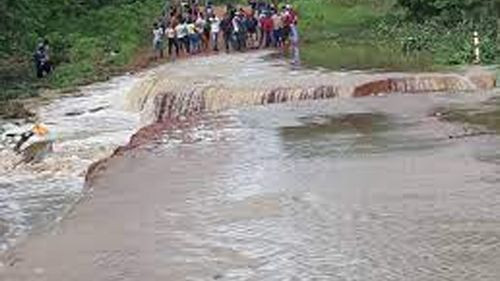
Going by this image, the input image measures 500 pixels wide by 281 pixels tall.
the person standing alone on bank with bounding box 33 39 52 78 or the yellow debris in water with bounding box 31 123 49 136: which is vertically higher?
the person standing alone on bank with bounding box 33 39 52 78

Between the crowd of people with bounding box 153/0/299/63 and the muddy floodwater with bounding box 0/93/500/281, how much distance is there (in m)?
15.8

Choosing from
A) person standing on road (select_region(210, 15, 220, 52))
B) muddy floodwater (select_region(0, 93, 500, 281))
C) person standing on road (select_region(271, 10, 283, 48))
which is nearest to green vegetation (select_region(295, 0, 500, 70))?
person standing on road (select_region(271, 10, 283, 48))

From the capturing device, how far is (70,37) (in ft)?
137

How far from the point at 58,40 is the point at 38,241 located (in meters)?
29.1

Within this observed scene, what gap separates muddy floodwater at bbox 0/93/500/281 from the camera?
1067 cm

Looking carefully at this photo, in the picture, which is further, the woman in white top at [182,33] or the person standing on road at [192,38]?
the person standing on road at [192,38]

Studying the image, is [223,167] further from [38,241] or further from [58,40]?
[58,40]

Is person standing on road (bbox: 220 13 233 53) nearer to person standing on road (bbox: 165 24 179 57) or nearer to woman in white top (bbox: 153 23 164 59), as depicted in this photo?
person standing on road (bbox: 165 24 179 57)

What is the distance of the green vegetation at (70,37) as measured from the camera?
35156 millimetres

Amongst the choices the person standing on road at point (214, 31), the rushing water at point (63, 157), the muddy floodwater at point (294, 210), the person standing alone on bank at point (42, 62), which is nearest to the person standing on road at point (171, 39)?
the person standing on road at point (214, 31)

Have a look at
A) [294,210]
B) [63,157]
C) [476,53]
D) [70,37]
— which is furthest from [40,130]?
[70,37]

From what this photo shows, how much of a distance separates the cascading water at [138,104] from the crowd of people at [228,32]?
3703 millimetres

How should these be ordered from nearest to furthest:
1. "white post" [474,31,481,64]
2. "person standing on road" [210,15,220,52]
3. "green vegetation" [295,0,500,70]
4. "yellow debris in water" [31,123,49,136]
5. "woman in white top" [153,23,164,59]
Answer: "yellow debris in water" [31,123,49,136]
"white post" [474,31,481,64]
"green vegetation" [295,0,500,70]
"person standing on road" [210,15,220,52]
"woman in white top" [153,23,164,59]

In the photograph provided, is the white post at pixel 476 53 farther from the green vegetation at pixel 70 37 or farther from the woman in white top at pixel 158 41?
the woman in white top at pixel 158 41
